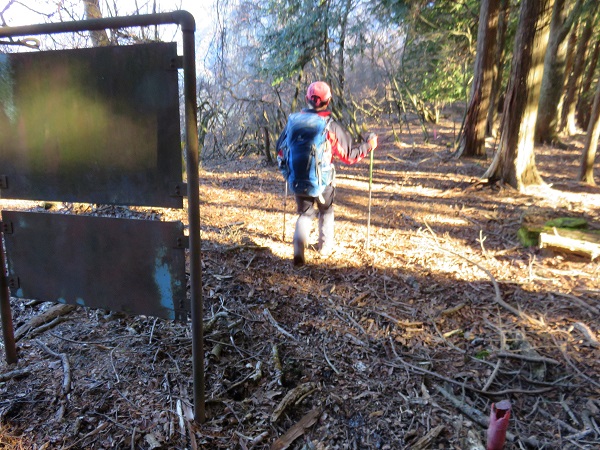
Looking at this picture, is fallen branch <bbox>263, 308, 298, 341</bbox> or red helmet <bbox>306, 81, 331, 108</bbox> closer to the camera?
fallen branch <bbox>263, 308, 298, 341</bbox>

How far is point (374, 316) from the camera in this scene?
4.03 m

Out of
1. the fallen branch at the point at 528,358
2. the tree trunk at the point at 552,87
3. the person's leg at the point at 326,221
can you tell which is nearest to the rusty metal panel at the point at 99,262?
the fallen branch at the point at 528,358

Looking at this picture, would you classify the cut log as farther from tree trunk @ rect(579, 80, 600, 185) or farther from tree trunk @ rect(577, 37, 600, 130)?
tree trunk @ rect(577, 37, 600, 130)

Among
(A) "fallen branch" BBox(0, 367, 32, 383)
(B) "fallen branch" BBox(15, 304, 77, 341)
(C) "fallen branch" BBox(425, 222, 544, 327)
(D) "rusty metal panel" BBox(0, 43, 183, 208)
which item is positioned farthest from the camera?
(C) "fallen branch" BBox(425, 222, 544, 327)

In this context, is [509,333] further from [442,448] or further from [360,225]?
[360,225]

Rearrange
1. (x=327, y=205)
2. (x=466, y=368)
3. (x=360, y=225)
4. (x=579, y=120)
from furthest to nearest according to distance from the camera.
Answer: (x=579, y=120) → (x=360, y=225) → (x=327, y=205) → (x=466, y=368)

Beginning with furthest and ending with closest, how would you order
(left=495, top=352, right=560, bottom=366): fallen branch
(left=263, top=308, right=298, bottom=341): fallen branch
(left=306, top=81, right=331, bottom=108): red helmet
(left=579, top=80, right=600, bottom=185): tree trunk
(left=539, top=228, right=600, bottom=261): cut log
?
(left=579, top=80, right=600, bottom=185): tree trunk
(left=539, top=228, right=600, bottom=261): cut log
(left=306, top=81, right=331, bottom=108): red helmet
(left=263, top=308, right=298, bottom=341): fallen branch
(left=495, top=352, right=560, bottom=366): fallen branch

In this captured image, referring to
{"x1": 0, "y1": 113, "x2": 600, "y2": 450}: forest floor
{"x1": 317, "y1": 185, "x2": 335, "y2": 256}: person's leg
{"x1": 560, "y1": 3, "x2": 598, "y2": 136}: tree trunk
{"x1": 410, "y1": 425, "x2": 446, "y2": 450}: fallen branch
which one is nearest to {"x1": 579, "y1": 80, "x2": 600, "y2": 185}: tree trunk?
{"x1": 0, "y1": 113, "x2": 600, "y2": 450}: forest floor

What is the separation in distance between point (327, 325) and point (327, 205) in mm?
1688

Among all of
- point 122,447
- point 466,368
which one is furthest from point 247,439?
point 466,368

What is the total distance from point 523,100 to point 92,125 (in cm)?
761

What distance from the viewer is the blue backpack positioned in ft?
14.6

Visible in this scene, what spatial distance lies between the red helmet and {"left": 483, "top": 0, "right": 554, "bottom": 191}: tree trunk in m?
4.94

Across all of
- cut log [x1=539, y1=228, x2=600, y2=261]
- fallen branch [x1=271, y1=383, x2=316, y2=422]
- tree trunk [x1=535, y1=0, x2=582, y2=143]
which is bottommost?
fallen branch [x1=271, y1=383, x2=316, y2=422]
